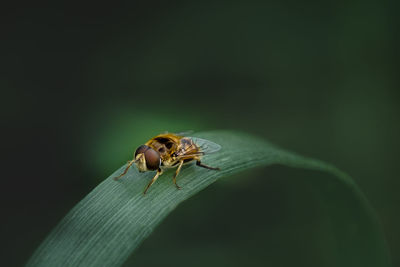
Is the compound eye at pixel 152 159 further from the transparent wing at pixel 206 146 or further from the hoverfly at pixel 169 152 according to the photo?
the transparent wing at pixel 206 146

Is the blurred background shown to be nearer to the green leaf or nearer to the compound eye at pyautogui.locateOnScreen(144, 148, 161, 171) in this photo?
the green leaf

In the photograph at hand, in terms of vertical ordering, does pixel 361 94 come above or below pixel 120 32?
below

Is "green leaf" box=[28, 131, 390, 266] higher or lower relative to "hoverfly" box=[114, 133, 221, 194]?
lower

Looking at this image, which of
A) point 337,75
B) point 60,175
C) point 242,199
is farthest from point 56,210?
point 337,75

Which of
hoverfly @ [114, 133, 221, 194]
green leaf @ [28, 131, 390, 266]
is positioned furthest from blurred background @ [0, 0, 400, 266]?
hoverfly @ [114, 133, 221, 194]

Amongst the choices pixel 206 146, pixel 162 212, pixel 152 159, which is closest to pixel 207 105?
pixel 206 146

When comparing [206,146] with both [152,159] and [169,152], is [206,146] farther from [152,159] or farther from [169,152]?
[152,159]

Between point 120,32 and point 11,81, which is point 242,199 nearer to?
point 120,32
